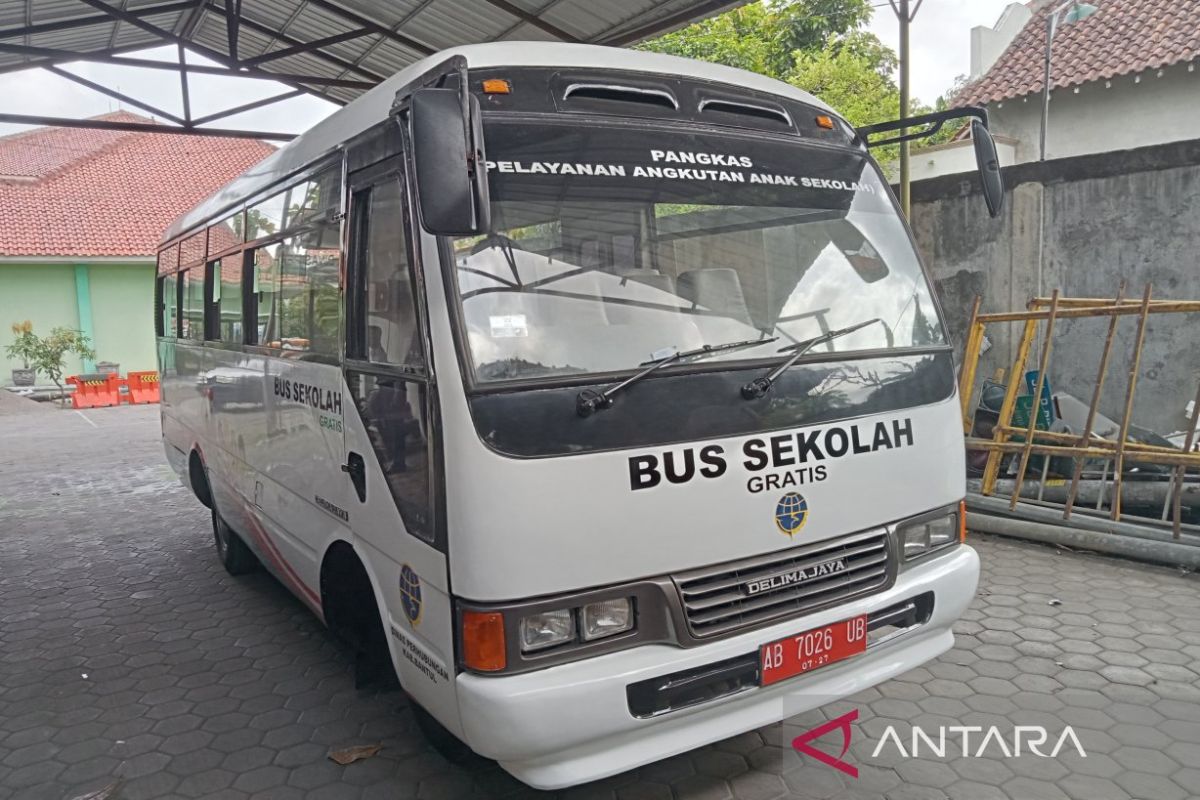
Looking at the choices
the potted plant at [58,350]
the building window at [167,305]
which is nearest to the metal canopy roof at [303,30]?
the building window at [167,305]

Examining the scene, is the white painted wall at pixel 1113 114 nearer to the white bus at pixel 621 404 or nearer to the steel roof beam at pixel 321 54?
the steel roof beam at pixel 321 54

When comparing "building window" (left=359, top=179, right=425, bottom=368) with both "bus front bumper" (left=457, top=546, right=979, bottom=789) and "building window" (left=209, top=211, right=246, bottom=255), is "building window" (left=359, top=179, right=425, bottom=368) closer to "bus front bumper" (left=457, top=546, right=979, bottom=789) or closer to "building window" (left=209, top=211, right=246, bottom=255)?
"bus front bumper" (left=457, top=546, right=979, bottom=789)

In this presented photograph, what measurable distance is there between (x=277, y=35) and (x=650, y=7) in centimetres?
466

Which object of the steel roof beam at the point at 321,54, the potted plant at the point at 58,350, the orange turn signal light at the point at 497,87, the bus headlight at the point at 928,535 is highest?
the steel roof beam at the point at 321,54

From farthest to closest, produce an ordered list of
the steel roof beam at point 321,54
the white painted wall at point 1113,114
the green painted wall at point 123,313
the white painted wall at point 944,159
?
the green painted wall at point 123,313, the white painted wall at point 944,159, the white painted wall at point 1113,114, the steel roof beam at point 321,54

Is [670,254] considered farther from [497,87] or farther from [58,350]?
[58,350]

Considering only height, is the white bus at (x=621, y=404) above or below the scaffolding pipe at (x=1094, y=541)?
above

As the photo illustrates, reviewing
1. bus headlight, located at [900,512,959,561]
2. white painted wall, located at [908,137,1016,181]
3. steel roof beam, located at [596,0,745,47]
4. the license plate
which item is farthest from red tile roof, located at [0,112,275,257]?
the license plate

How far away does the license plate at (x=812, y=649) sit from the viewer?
2.84m

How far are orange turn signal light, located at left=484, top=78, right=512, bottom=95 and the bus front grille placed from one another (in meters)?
1.64

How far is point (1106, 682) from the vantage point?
13.2 ft

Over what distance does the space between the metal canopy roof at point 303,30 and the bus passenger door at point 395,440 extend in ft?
13.0

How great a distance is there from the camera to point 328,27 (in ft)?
28.2

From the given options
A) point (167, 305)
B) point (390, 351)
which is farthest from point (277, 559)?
point (167, 305)
